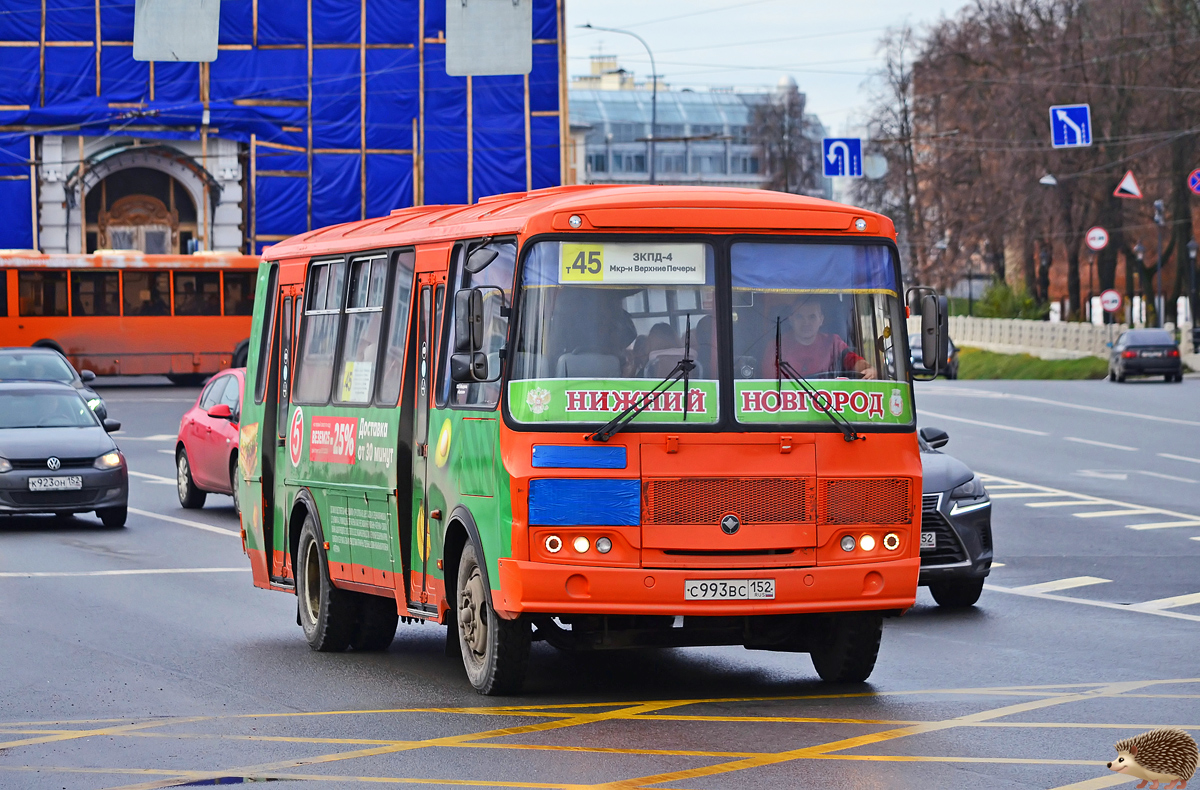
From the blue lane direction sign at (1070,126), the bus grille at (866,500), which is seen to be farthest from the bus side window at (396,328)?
the blue lane direction sign at (1070,126)

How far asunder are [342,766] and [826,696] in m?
3.00

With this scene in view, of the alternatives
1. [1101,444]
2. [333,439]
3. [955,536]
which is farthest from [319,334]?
[1101,444]

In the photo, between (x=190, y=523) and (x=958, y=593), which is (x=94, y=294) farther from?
(x=958, y=593)

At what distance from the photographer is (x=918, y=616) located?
46.2ft

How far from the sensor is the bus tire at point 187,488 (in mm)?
22922

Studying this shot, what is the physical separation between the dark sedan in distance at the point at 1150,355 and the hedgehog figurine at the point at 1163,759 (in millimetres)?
50337

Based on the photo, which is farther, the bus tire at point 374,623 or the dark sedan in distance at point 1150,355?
the dark sedan in distance at point 1150,355

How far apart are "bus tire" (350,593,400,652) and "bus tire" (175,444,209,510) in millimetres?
10932

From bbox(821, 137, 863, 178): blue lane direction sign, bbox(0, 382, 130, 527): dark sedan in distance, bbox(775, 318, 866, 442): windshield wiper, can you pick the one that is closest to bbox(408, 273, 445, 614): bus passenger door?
bbox(775, 318, 866, 442): windshield wiper

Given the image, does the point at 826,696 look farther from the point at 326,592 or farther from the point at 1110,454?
the point at 1110,454

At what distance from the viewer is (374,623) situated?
12266mm

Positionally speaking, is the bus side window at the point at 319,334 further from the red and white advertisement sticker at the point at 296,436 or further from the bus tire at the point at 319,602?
the bus tire at the point at 319,602

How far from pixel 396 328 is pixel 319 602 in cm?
205

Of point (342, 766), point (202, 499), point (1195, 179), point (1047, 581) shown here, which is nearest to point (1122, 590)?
point (1047, 581)
